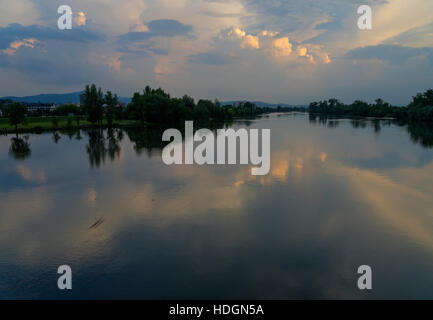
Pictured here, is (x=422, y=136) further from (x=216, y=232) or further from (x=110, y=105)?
(x=110, y=105)

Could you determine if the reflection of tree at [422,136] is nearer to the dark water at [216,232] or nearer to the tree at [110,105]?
the dark water at [216,232]

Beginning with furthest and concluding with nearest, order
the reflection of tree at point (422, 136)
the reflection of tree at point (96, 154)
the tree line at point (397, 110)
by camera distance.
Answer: the tree line at point (397, 110) < the reflection of tree at point (422, 136) < the reflection of tree at point (96, 154)

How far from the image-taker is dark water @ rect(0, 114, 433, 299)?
795 cm

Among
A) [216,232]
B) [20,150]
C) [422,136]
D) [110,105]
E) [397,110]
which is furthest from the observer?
[397,110]

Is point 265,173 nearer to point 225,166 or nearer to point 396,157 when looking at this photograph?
point 225,166

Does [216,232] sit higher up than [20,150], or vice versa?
[20,150]

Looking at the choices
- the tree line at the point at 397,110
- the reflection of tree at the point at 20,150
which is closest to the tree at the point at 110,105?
the reflection of tree at the point at 20,150

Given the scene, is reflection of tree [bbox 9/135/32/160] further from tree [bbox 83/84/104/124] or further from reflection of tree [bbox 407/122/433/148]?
reflection of tree [bbox 407/122/433/148]

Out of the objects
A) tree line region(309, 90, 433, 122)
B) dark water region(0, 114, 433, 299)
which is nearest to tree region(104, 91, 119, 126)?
dark water region(0, 114, 433, 299)

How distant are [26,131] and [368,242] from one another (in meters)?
55.7

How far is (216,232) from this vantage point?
11156 millimetres

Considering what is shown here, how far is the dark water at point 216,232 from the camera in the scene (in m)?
7.95

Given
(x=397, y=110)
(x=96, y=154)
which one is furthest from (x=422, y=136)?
(x=397, y=110)

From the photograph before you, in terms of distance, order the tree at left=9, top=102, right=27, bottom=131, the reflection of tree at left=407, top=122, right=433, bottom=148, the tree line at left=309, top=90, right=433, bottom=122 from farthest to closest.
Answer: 1. the tree line at left=309, top=90, right=433, bottom=122
2. the tree at left=9, top=102, right=27, bottom=131
3. the reflection of tree at left=407, top=122, right=433, bottom=148
